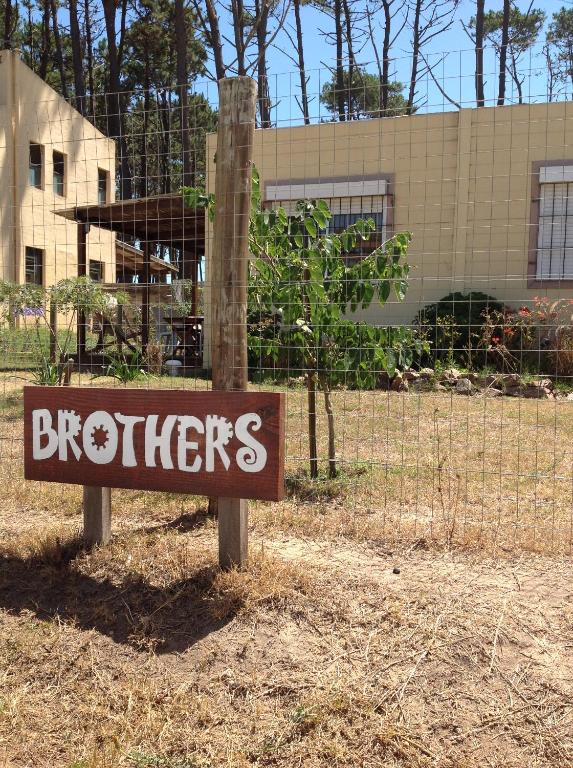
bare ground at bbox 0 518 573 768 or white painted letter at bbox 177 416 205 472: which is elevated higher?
white painted letter at bbox 177 416 205 472

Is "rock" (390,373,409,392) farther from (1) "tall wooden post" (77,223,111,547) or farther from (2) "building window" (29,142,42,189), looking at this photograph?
(2) "building window" (29,142,42,189)

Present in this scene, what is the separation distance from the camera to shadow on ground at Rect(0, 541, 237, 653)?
2.86 metres

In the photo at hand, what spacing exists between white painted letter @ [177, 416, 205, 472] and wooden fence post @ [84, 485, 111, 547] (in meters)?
0.61

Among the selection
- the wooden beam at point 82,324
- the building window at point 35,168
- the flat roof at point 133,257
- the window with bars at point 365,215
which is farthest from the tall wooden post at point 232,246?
the building window at point 35,168

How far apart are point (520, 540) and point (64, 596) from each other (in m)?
2.37

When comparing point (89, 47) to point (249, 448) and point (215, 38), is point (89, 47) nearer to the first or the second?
point (215, 38)

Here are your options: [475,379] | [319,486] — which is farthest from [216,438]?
[475,379]

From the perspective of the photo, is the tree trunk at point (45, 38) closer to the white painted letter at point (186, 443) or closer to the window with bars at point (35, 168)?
the window with bars at point (35, 168)

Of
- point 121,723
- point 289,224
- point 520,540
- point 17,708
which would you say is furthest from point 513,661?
point 289,224

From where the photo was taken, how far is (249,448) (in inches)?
123

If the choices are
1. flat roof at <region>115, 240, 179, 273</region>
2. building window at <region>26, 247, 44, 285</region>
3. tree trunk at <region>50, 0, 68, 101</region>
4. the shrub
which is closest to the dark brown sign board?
the shrub

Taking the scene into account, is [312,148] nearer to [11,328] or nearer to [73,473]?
[11,328]

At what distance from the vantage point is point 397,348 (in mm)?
4555

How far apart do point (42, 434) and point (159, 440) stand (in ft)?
2.36
